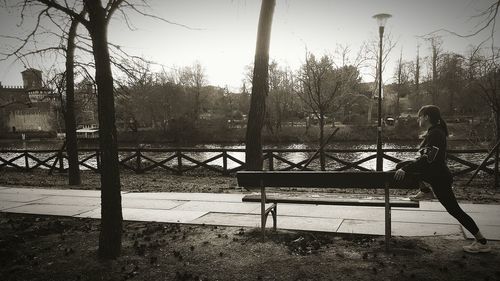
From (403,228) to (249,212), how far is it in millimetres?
2780

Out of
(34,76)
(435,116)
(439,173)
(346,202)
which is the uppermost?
(34,76)

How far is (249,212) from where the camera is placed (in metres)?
7.07

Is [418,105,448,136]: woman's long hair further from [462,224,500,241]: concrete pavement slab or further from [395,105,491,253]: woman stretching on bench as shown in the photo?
[462,224,500,241]: concrete pavement slab

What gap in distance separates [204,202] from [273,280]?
4.45 metres

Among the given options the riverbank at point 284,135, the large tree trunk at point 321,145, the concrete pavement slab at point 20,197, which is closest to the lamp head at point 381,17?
the large tree trunk at point 321,145

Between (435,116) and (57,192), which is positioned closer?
(435,116)

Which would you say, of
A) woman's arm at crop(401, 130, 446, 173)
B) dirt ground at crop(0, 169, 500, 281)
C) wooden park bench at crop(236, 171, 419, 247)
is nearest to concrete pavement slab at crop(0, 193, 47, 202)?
dirt ground at crop(0, 169, 500, 281)

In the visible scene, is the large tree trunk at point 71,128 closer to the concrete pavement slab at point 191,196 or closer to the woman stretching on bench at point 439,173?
the concrete pavement slab at point 191,196

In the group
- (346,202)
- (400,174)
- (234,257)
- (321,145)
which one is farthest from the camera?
(321,145)

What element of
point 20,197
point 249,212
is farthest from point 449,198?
point 20,197

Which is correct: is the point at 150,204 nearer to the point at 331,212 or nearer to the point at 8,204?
the point at 8,204

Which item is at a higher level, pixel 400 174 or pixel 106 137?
pixel 106 137

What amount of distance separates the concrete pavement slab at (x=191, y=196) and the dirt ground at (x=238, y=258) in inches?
98.1

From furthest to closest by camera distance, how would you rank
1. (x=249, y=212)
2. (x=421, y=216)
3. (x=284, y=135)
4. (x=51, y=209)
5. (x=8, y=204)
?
(x=284, y=135)
(x=8, y=204)
(x=51, y=209)
(x=249, y=212)
(x=421, y=216)
